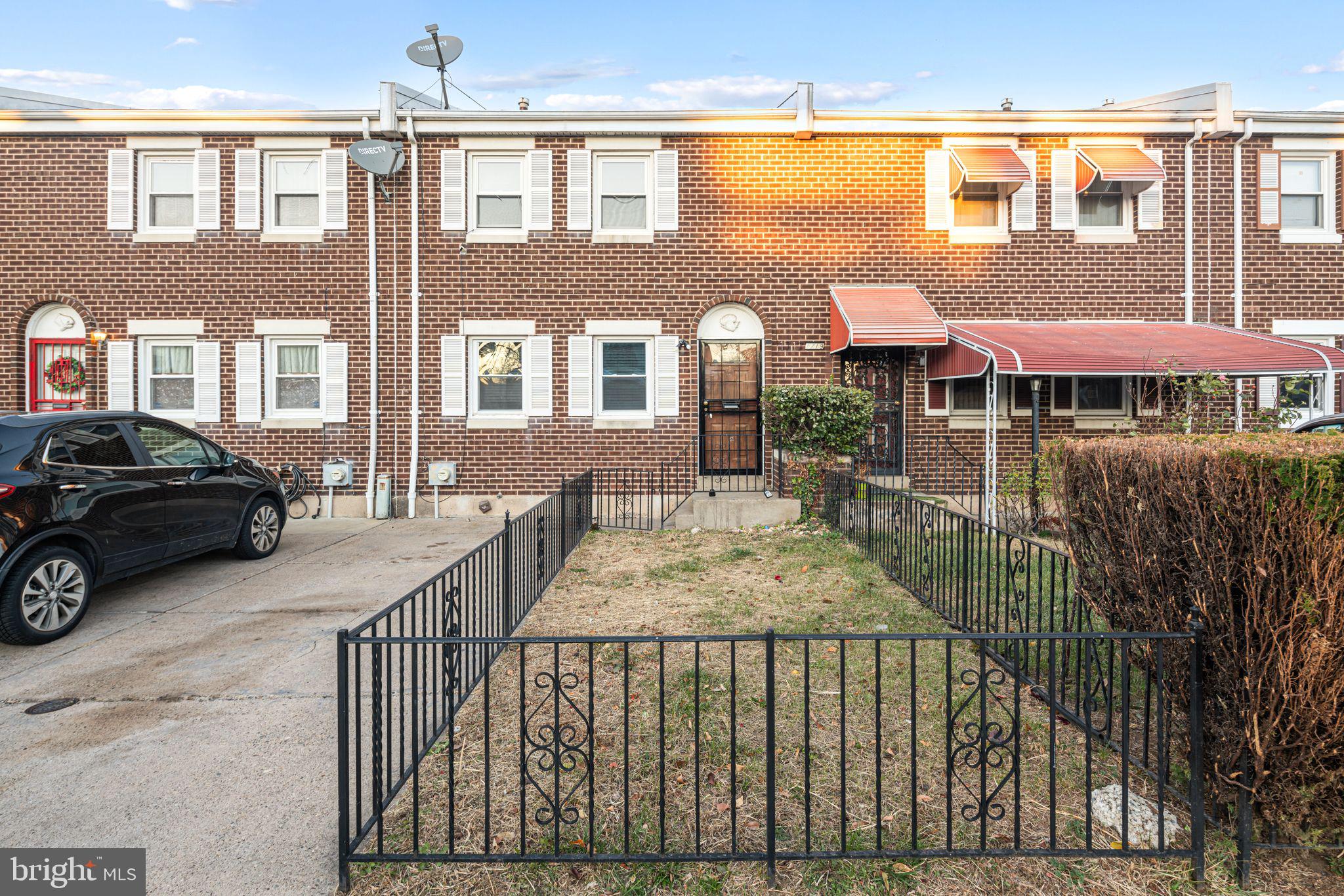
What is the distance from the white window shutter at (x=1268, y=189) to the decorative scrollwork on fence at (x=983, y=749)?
1297cm

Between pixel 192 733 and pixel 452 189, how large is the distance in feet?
35.1

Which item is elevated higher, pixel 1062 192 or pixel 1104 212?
pixel 1062 192

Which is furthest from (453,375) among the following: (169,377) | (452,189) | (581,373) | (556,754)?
(556,754)

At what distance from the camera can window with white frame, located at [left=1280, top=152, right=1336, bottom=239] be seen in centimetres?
1264

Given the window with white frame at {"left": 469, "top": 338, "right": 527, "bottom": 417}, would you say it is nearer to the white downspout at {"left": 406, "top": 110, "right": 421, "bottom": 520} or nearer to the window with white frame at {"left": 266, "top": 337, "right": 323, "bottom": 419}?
the white downspout at {"left": 406, "top": 110, "right": 421, "bottom": 520}

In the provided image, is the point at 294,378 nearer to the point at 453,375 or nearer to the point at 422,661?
the point at 453,375

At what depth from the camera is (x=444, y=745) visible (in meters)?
3.87

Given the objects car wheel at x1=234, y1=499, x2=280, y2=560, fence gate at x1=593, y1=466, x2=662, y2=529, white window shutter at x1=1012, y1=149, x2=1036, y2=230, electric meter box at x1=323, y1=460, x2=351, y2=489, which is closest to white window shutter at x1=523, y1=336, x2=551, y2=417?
fence gate at x1=593, y1=466, x2=662, y2=529

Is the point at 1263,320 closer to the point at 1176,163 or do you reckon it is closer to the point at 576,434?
the point at 1176,163

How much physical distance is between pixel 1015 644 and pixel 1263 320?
45.7 ft

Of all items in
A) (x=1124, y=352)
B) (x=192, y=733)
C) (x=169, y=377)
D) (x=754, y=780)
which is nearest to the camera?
(x=754, y=780)

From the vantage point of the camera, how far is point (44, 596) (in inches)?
214

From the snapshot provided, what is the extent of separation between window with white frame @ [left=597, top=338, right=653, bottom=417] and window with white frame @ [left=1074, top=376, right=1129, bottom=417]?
803 centimetres

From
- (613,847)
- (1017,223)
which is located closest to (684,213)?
(1017,223)
